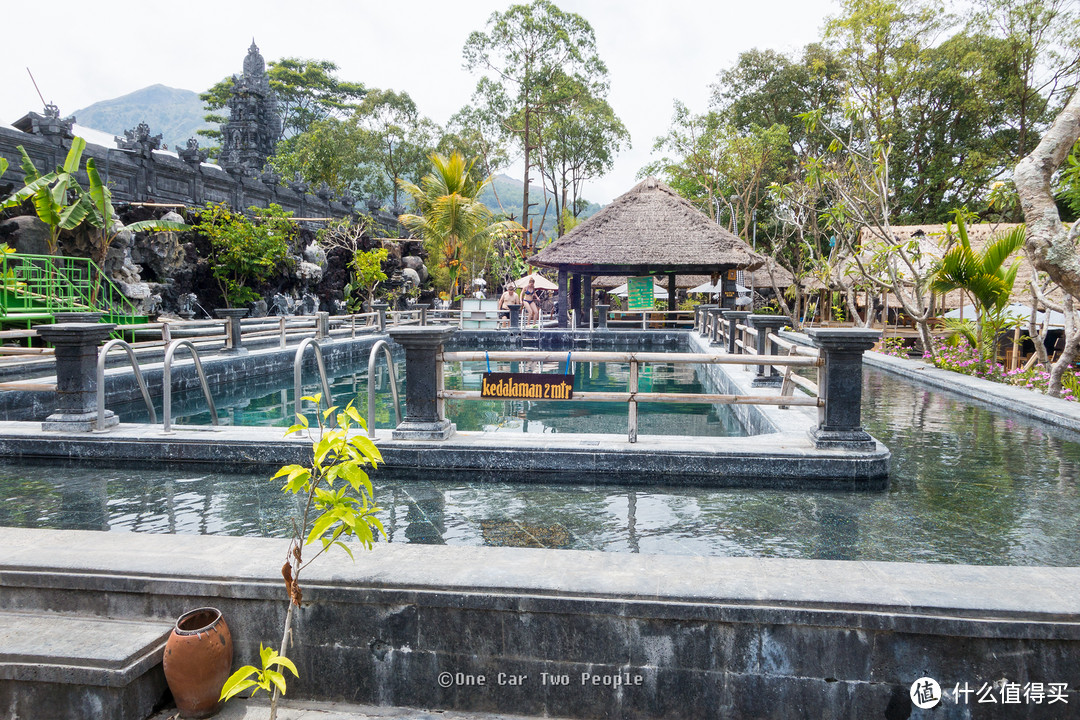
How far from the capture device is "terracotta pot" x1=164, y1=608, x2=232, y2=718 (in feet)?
8.55

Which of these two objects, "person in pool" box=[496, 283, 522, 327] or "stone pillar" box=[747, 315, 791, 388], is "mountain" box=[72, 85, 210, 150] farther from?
"stone pillar" box=[747, 315, 791, 388]

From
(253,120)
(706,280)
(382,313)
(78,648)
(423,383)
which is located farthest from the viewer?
(253,120)

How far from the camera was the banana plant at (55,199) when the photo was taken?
515 inches

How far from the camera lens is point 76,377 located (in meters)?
6.36

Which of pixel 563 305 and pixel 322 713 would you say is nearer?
pixel 322 713

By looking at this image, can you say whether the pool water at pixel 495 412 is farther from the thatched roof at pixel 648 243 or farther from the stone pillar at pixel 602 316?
the stone pillar at pixel 602 316

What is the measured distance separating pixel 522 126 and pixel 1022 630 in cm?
3579

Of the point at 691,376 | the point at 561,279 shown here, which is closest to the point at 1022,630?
the point at 691,376

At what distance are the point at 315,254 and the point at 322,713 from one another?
22.9 m

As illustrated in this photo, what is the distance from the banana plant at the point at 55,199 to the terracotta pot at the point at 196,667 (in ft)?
44.4

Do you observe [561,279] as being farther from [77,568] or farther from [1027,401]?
[77,568]

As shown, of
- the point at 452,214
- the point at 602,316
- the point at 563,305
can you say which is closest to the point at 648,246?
the point at 602,316

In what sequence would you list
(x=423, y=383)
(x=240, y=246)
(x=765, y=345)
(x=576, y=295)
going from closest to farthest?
(x=423, y=383), (x=765, y=345), (x=240, y=246), (x=576, y=295)

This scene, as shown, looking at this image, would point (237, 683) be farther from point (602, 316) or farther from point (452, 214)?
point (452, 214)
